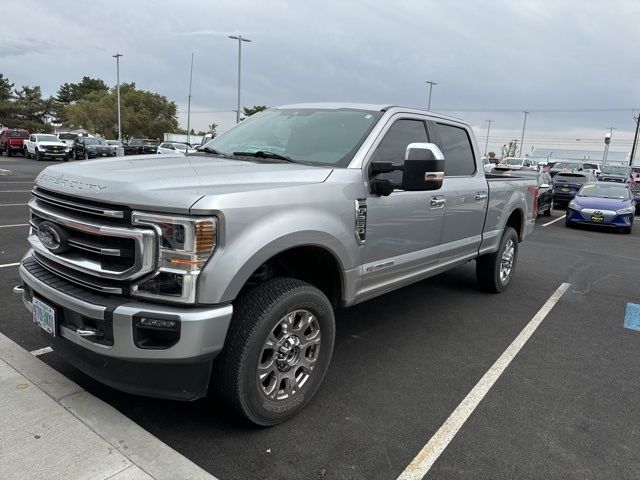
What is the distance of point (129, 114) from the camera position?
219ft

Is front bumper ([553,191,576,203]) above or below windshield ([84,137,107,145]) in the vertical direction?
below

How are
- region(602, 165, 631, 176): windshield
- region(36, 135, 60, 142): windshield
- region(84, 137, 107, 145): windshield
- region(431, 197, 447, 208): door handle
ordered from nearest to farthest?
region(431, 197, 447, 208): door handle, region(602, 165, 631, 176): windshield, region(36, 135, 60, 142): windshield, region(84, 137, 107, 145): windshield

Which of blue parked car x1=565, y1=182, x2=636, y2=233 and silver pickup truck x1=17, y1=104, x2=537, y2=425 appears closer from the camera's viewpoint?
silver pickup truck x1=17, y1=104, x2=537, y2=425

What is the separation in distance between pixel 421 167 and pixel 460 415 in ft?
5.36

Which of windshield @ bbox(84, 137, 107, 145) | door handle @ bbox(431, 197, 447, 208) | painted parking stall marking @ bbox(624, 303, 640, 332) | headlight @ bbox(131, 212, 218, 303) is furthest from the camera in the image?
windshield @ bbox(84, 137, 107, 145)

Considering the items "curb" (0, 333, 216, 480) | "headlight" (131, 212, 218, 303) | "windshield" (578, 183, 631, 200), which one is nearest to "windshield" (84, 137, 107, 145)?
"windshield" (578, 183, 631, 200)

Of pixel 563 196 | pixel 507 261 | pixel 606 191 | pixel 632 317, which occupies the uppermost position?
pixel 606 191

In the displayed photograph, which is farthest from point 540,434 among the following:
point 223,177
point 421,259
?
point 223,177

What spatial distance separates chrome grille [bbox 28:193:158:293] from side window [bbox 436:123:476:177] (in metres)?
3.10

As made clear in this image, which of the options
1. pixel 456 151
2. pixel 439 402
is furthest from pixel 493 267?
pixel 439 402

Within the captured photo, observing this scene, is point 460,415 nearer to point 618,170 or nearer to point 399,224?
point 399,224

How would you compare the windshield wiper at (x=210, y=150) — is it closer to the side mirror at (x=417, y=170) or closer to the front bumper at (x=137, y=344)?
the side mirror at (x=417, y=170)

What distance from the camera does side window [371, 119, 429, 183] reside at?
12.5ft

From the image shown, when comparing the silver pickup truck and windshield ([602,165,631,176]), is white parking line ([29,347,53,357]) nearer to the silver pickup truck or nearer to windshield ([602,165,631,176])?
the silver pickup truck
